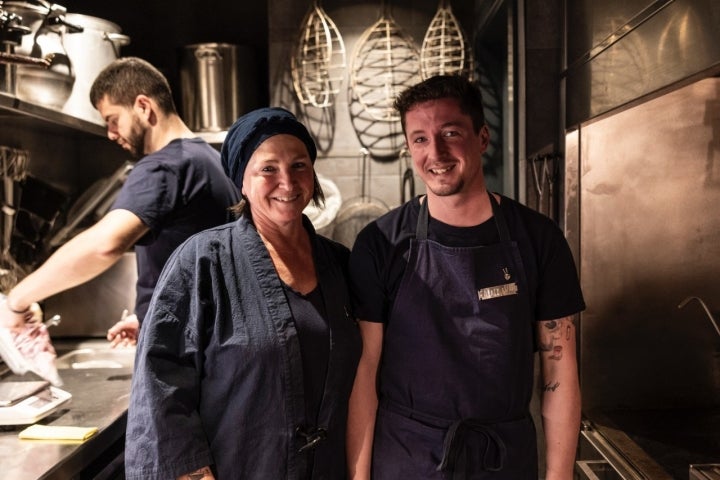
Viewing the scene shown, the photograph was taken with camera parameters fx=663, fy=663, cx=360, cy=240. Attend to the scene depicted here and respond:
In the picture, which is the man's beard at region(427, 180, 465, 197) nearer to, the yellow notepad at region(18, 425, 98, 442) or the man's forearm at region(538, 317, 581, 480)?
the man's forearm at region(538, 317, 581, 480)

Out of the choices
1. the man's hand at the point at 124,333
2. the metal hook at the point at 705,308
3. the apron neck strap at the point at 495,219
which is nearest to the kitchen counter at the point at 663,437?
the metal hook at the point at 705,308

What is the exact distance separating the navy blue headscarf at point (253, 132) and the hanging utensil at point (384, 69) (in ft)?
6.62

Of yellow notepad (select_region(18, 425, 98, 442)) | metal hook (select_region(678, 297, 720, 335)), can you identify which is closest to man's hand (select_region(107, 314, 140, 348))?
yellow notepad (select_region(18, 425, 98, 442))

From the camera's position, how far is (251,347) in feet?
4.17

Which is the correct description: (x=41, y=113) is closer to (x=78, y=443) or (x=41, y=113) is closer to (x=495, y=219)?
(x=78, y=443)

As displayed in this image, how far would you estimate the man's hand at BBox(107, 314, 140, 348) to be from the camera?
7.65ft

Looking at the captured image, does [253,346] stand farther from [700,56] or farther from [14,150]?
[14,150]

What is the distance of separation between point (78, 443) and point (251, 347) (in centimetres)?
66

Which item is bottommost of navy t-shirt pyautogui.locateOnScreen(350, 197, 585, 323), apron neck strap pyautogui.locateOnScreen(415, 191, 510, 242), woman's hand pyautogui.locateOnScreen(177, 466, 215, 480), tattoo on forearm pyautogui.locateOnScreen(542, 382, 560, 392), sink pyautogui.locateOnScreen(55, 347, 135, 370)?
sink pyautogui.locateOnScreen(55, 347, 135, 370)

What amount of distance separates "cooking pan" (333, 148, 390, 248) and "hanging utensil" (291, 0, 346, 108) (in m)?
0.37

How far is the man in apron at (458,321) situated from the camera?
1.45 meters

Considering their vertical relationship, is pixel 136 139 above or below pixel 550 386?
above

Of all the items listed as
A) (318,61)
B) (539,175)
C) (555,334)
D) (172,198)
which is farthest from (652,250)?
(318,61)

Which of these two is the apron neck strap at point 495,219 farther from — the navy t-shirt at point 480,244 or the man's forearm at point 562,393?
the man's forearm at point 562,393
